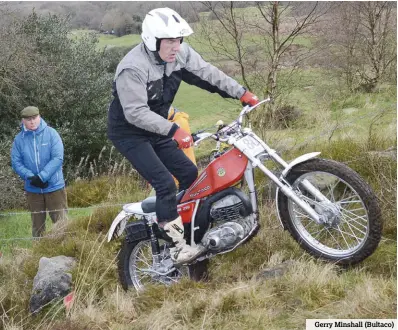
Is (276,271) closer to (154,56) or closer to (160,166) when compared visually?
(160,166)

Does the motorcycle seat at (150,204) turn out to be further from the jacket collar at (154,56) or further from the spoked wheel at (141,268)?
the jacket collar at (154,56)

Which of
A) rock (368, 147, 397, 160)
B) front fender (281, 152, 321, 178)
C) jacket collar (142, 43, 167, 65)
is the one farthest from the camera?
rock (368, 147, 397, 160)

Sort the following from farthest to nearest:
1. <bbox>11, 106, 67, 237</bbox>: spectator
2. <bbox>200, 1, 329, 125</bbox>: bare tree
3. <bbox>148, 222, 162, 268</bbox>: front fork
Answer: <bbox>200, 1, 329, 125</bbox>: bare tree < <bbox>11, 106, 67, 237</bbox>: spectator < <bbox>148, 222, 162, 268</bbox>: front fork

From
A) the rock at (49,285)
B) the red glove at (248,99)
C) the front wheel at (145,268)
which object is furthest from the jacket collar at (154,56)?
the rock at (49,285)

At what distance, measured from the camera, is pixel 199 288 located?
425cm

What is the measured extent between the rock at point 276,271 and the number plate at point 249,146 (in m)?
0.93

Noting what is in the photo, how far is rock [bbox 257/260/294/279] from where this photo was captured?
13.8 feet

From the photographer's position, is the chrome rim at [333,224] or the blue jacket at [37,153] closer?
the chrome rim at [333,224]

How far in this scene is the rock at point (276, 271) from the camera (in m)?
A: 4.21

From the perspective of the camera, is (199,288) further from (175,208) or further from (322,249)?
(322,249)

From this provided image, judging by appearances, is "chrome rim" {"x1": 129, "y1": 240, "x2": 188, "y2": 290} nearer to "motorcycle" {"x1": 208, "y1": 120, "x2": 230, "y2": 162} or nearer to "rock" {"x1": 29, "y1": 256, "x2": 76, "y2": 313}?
"rock" {"x1": 29, "y1": 256, "x2": 76, "y2": 313}

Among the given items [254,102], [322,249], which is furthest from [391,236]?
[254,102]

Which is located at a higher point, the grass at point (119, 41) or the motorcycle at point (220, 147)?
the grass at point (119, 41)

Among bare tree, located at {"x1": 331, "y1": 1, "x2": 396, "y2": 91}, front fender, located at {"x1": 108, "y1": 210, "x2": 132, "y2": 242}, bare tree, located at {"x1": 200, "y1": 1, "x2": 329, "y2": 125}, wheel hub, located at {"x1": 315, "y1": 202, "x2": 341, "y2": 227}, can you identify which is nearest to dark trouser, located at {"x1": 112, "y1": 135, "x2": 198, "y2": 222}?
front fender, located at {"x1": 108, "y1": 210, "x2": 132, "y2": 242}
